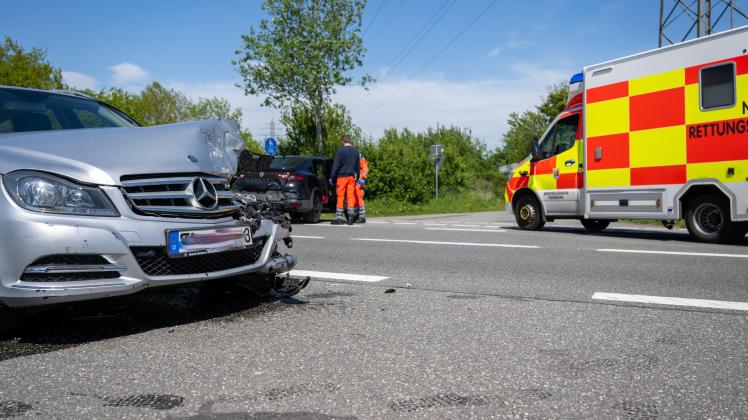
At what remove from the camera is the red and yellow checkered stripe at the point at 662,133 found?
27.0 ft

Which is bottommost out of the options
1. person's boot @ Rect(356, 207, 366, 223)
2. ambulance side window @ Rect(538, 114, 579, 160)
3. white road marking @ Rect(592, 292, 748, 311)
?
white road marking @ Rect(592, 292, 748, 311)

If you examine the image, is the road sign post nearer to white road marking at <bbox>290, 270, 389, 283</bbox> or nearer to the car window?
the car window

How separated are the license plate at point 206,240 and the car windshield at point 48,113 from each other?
1.63 meters

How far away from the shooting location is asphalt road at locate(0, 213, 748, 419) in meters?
2.39

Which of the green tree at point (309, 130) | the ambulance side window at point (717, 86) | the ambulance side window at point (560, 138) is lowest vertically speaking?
the ambulance side window at point (560, 138)

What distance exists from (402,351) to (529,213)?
29.2 feet

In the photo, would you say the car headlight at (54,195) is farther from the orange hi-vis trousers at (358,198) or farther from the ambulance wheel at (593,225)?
the orange hi-vis trousers at (358,198)

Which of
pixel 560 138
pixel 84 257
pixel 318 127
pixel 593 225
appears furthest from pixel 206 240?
pixel 318 127

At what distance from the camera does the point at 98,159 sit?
10.9 feet

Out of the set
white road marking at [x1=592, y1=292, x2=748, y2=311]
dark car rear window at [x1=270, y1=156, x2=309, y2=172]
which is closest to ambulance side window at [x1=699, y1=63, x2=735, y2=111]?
white road marking at [x1=592, y1=292, x2=748, y2=311]

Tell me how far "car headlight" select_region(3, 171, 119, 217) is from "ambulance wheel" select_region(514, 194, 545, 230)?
9295mm

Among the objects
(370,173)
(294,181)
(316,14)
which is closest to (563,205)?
(294,181)

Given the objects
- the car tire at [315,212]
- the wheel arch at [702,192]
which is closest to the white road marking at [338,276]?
the wheel arch at [702,192]

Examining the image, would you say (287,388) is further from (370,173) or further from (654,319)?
(370,173)
